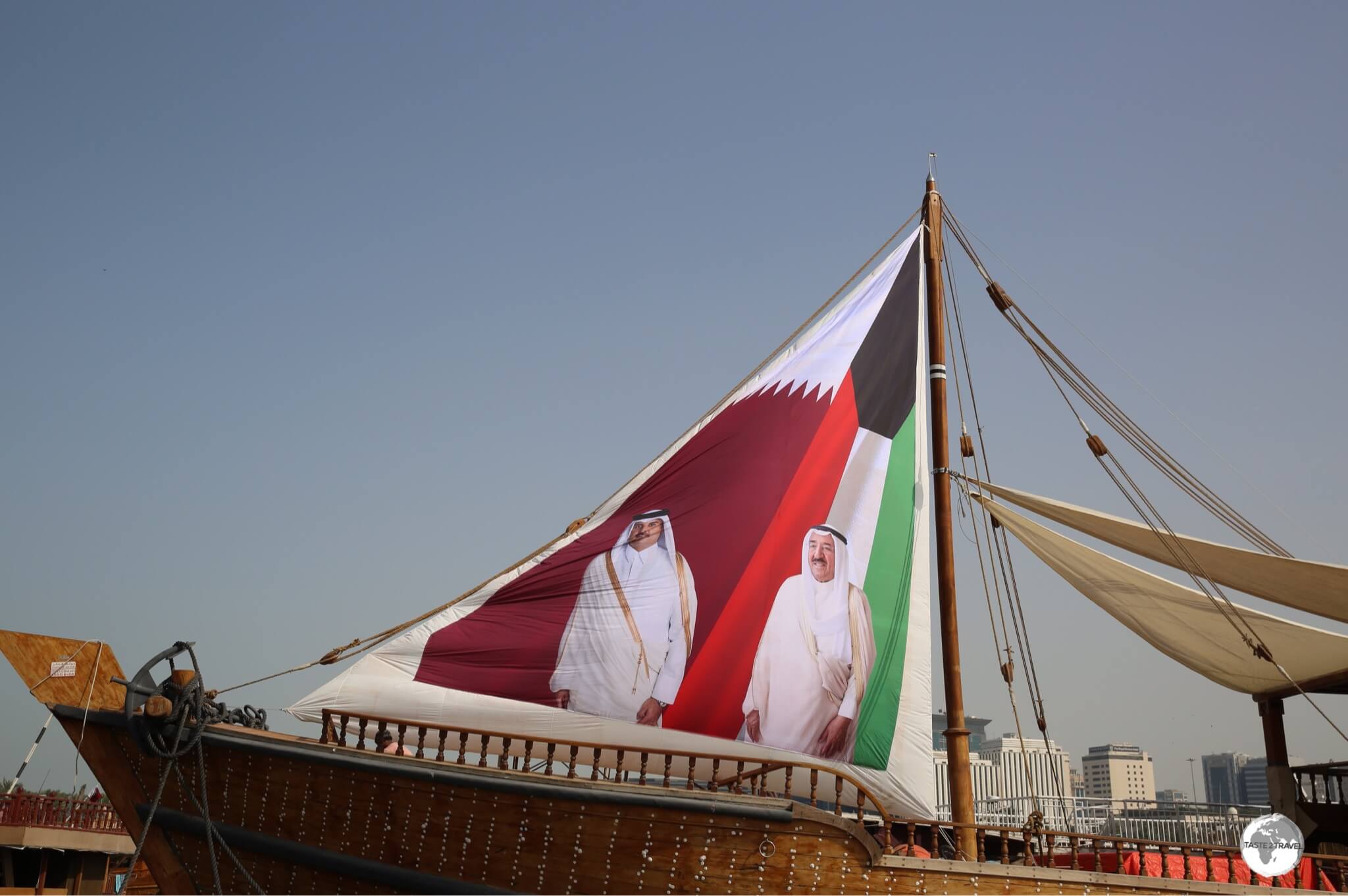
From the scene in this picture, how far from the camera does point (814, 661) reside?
31.4 feet

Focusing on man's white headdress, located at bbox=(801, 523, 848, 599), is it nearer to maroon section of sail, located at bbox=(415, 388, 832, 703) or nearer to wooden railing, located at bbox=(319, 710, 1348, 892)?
maroon section of sail, located at bbox=(415, 388, 832, 703)

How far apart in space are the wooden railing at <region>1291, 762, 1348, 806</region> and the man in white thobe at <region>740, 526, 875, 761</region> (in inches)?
287

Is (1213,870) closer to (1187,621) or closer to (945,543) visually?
(945,543)

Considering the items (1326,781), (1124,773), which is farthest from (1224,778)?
(1326,781)

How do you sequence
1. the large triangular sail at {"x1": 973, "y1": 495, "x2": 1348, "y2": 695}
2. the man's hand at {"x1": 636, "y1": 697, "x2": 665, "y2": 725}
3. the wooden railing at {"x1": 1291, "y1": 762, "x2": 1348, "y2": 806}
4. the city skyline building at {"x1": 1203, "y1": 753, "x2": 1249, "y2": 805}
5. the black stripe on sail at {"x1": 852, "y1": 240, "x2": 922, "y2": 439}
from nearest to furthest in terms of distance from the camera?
the man's hand at {"x1": 636, "y1": 697, "x2": 665, "y2": 725} < the black stripe on sail at {"x1": 852, "y1": 240, "x2": 922, "y2": 439} < the large triangular sail at {"x1": 973, "y1": 495, "x2": 1348, "y2": 695} < the wooden railing at {"x1": 1291, "y1": 762, "x2": 1348, "y2": 806} < the city skyline building at {"x1": 1203, "y1": 753, "x2": 1249, "y2": 805}

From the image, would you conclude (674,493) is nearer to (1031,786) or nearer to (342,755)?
(342,755)

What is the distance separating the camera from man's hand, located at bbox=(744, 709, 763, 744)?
9.29m

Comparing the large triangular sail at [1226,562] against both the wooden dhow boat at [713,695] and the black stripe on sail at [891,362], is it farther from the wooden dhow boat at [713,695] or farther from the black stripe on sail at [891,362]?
the black stripe on sail at [891,362]

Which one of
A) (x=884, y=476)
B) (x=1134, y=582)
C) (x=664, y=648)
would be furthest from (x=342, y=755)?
(x=1134, y=582)

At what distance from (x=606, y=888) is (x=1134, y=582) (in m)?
7.46

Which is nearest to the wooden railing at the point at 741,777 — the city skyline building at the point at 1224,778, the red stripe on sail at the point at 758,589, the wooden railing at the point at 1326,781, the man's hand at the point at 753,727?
the man's hand at the point at 753,727

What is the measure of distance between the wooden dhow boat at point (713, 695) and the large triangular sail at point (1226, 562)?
1.4 inches

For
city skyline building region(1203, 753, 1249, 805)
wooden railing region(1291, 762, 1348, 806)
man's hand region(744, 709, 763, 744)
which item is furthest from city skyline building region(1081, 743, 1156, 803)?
city skyline building region(1203, 753, 1249, 805)

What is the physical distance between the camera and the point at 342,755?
27.1 feet
